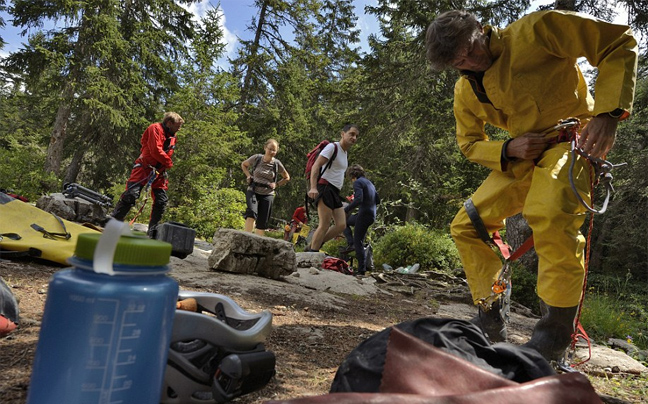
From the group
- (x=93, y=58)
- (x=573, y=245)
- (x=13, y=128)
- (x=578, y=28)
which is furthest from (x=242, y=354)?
(x=13, y=128)

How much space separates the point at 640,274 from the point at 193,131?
20510 mm

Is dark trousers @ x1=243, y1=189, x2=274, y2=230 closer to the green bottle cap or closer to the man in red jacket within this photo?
the man in red jacket

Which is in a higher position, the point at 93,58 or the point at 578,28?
the point at 93,58

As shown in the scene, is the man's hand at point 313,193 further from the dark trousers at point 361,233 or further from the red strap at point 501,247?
the red strap at point 501,247

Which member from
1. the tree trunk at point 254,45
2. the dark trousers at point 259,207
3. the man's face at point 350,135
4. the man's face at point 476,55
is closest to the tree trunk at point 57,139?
the tree trunk at point 254,45

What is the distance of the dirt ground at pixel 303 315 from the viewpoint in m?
1.72

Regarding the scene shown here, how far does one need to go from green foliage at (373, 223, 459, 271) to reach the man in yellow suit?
674 cm

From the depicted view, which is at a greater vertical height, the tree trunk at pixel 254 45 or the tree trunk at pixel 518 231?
the tree trunk at pixel 254 45

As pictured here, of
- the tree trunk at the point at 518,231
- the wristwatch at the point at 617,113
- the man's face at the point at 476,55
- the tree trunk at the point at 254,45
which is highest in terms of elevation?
the tree trunk at the point at 254,45

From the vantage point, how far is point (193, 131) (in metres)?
12.4

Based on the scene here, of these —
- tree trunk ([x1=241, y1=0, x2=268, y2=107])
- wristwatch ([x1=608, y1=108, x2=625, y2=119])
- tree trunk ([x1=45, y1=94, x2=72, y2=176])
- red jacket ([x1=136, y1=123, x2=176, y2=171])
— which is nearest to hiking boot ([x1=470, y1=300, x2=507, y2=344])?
wristwatch ([x1=608, y1=108, x2=625, y2=119])

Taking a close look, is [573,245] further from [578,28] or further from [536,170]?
[578,28]

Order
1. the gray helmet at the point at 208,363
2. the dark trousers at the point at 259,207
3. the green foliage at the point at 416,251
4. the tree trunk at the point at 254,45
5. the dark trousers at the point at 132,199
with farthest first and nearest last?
the tree trunk at the point at 254,45, the green foliage at the point at 416,251, the dark trousers at the point at 259,207, the dark trousers at the point at 132,199, the gray helmet at the point at 208,363

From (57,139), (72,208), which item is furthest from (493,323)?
(57,139)
